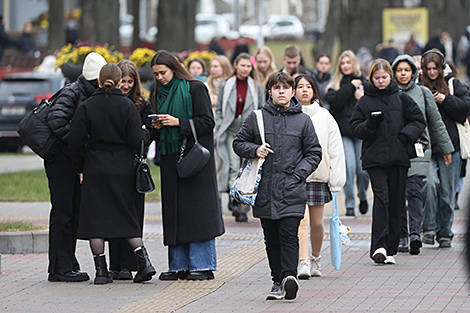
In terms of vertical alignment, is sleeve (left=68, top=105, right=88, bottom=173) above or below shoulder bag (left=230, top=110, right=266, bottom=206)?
above

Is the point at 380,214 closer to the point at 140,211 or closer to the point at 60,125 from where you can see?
the point at 140,211

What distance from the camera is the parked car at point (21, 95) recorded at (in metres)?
22.4

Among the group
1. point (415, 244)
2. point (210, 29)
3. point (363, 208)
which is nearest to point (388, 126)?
point (415, 244)

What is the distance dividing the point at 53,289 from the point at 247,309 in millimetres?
1781

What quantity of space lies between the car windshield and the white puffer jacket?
14.1m

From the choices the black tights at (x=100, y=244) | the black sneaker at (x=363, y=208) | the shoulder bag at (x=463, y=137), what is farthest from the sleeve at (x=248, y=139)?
the black sneaker at (x=363, y=208)

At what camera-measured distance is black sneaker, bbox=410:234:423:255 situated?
10.3 meters

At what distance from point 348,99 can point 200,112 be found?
444 centimetres

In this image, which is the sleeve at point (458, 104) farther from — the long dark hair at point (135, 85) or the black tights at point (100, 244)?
the black tights at point (100, 244)

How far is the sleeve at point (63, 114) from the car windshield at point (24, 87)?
13.8 metres

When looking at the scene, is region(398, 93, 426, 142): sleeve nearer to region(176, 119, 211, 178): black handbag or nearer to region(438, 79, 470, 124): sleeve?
region(438, 79, 470, 124): sleeve

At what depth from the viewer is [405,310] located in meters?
7.46

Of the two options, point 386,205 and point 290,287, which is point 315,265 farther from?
point 290,287

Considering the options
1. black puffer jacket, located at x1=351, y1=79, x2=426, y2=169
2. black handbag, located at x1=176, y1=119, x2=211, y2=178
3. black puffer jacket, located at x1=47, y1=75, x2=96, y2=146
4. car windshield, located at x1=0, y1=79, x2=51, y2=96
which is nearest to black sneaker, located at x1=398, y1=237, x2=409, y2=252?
black puffer jacket, located at x1=351, y1=79, x2=426, y2=169
